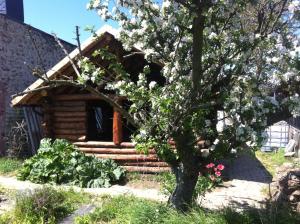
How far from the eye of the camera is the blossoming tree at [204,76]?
5.28m

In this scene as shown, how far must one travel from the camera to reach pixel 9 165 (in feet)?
39.8

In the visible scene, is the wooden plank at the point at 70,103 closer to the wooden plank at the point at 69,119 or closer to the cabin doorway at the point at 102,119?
the wooden plank at the point at 69,119

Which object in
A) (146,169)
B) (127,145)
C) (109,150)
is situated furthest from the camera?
(109,150)

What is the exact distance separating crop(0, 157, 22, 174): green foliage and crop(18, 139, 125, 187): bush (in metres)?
1.07

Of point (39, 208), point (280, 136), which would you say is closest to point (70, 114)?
point (39, 208)

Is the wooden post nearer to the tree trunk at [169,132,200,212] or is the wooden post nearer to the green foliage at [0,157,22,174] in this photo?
the green foliage at [0,157,22,174]

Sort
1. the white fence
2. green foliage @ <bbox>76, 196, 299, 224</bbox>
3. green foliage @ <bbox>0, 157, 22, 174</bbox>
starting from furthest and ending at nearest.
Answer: the white fence
green foliage @ <bbox>0, 157, 22, 174</bbox>
green foliage @ <bbox>76, 196, 299, 224</bbox>

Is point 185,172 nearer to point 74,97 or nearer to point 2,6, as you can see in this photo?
point 74,97

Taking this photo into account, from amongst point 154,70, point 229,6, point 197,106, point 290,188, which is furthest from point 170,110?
point 154,70

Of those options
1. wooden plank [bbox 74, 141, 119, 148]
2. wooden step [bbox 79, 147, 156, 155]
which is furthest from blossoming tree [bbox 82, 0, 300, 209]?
wooden plank [bbox 74, 141, 119, 148]

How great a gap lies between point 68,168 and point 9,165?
2.65m

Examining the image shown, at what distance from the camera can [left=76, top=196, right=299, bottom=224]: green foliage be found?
5812 mm

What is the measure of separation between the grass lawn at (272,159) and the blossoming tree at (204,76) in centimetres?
709

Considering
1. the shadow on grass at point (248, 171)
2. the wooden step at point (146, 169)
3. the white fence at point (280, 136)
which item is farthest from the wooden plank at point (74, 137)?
the white fence at point (280, 136)
